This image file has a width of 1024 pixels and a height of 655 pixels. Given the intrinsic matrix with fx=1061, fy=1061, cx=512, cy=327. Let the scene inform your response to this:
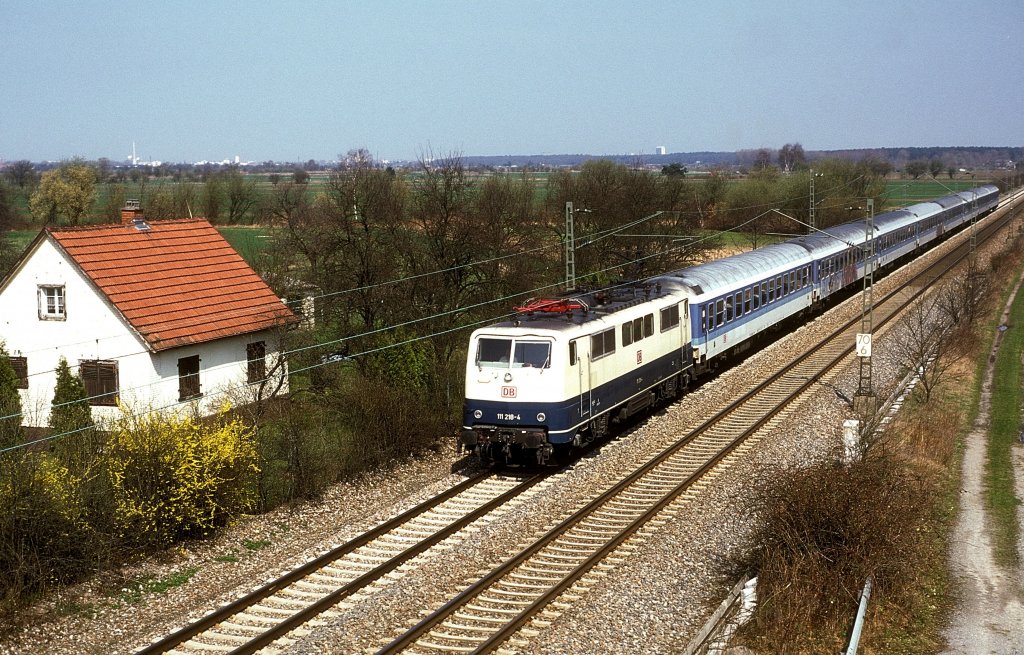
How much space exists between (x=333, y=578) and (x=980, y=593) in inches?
357

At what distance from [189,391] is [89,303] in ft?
11.5

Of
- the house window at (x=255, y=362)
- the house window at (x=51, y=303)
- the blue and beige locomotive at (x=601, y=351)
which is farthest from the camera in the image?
the house window at (x=255, y=362)

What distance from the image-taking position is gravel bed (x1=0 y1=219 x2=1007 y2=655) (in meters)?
13.1

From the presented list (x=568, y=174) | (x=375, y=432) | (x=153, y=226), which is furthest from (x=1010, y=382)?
(x=568, y=174)

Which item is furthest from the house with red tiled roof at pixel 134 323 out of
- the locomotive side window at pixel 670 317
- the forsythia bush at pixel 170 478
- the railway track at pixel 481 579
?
the railway track at pixel 481 579

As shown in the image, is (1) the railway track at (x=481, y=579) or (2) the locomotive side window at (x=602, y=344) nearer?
(1) the railway track at (x=481, y=579)

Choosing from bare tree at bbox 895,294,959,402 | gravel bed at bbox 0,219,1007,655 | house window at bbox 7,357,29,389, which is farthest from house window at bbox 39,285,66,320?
bare tree at bbox 895,294,959,402

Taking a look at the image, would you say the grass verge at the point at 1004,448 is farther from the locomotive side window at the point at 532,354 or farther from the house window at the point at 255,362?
the house window at the point at 255,362

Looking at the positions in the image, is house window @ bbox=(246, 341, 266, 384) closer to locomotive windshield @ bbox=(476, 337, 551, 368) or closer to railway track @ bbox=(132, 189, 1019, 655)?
locomotive windshield @ bbox=(476, 337, 551, 368)

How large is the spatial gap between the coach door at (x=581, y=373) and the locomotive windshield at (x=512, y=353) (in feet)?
1.96

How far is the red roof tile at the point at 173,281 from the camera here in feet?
91.0

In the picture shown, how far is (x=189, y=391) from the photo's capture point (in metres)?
28.1

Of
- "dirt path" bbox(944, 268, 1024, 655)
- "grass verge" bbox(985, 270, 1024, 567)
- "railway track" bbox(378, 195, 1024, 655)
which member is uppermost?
"railway track" bbox(378, 195, 1024, 655)

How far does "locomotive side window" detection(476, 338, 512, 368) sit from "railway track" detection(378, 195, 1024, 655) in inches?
126
